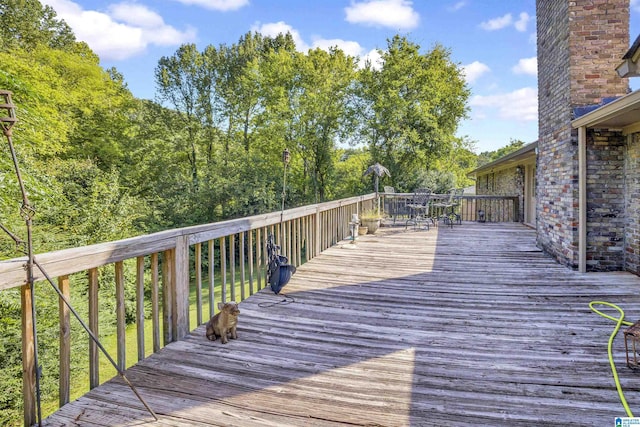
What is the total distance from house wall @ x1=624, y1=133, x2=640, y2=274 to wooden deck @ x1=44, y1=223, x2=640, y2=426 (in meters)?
0.57

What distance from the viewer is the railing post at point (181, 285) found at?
272cm

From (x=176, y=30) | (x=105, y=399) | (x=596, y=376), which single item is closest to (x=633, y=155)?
(x=596, y=376)

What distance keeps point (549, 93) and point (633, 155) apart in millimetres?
1899

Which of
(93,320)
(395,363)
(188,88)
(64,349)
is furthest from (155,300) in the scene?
(188,88)

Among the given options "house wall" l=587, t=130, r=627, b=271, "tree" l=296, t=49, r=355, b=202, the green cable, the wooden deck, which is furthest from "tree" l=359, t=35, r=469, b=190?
the green cable

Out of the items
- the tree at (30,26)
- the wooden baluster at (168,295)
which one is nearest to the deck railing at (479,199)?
the wooden baluster at (168,295)

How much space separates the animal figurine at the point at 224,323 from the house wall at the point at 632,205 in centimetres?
523

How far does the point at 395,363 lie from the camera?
2.44 m

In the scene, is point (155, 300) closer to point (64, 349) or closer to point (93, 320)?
point (93, 320)

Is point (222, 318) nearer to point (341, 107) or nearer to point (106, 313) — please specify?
point (106, 313)

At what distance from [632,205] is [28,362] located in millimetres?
6424

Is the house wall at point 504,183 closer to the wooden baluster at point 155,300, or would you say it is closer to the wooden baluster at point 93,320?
the wooden baluster at point 155,300

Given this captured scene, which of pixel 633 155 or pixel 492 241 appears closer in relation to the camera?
pixel 633 155

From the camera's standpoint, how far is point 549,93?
20.2ft
